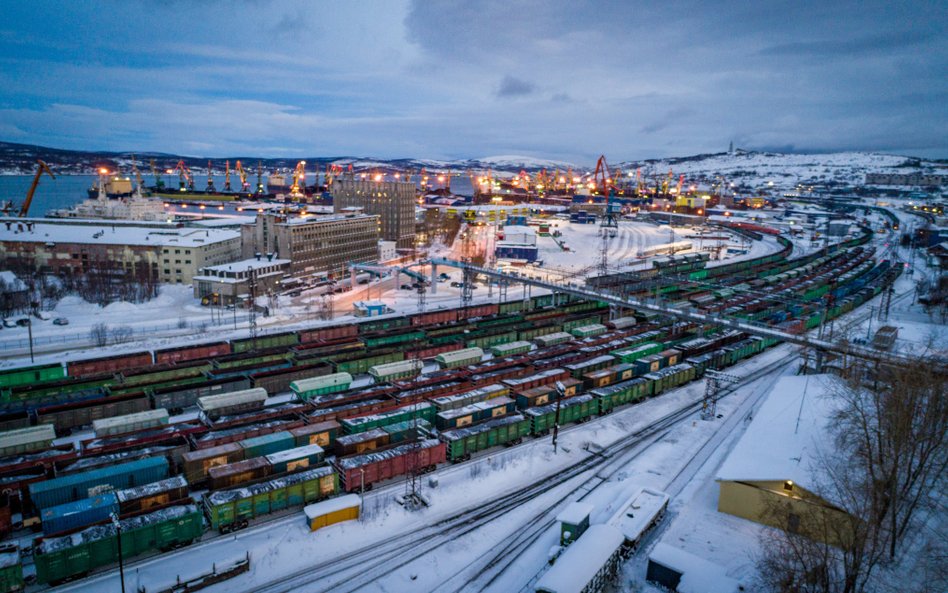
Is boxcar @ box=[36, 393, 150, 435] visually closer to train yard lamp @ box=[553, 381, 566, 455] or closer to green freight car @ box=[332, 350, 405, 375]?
green freight car @ box=[332, 350, 405, 375]

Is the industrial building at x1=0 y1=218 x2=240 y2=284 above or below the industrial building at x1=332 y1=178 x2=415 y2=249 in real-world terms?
below

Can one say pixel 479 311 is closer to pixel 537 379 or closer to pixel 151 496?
pixel 537 379

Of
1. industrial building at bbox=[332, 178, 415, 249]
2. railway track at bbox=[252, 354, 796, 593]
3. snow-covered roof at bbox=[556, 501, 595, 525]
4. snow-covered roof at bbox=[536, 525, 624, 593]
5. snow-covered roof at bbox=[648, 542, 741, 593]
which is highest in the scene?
industrial building at bbox=[332, 178, 415, 249]

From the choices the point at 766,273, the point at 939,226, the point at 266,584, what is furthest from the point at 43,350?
the point at 939,226

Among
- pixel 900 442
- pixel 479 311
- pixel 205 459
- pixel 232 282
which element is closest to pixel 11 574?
pixel 205 459

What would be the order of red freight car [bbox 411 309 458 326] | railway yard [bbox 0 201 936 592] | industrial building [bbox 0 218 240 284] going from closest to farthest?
1. railway yard [bbox 0 201 936 592]
2. red freight car [bbox 411 309 458 326]
3. industrial building [bbox 0 218 240 284]

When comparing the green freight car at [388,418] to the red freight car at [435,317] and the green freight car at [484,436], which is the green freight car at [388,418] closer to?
the green freight car at [484,436]

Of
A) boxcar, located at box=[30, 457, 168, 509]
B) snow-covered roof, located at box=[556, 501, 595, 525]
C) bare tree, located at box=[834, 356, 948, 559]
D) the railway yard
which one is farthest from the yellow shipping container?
bare tree, located at box=[834, 356, 948, 559]
